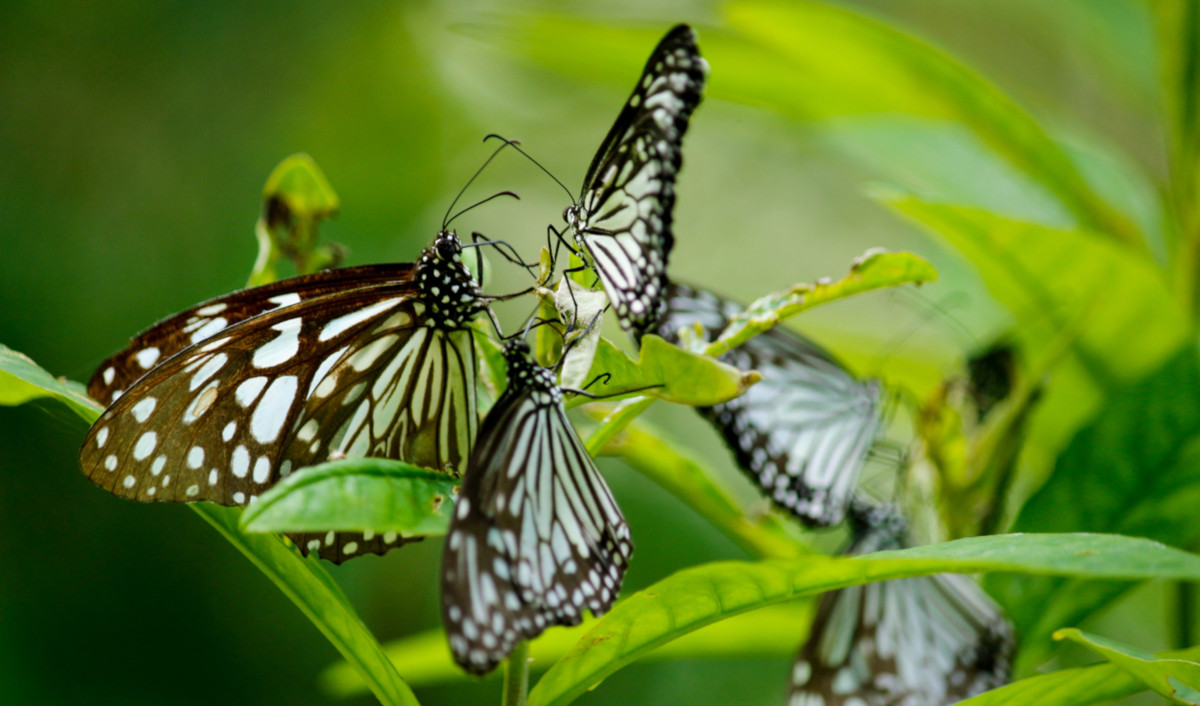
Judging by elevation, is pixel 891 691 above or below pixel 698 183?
below

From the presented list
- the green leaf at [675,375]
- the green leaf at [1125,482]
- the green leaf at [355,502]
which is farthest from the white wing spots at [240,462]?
the green leaf at [1125,482]

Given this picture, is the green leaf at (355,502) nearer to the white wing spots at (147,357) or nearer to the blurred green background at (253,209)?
the white wing spots at (147,357)

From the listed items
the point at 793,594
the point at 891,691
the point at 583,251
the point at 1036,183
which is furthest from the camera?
the point at 1036,183

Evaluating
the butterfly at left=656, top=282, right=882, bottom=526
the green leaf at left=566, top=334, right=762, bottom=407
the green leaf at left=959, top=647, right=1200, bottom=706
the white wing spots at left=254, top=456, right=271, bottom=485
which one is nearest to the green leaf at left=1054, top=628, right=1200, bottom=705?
the green leaf at left=959, top=647, right=1200, bottom=706

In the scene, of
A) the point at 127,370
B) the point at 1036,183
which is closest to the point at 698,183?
the point at 1036,183

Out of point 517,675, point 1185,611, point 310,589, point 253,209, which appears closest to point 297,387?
point 310,589

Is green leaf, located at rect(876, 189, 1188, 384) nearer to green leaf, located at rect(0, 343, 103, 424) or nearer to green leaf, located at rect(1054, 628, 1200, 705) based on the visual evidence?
green leaf, located at rect(1054, 628, 1200, 705)

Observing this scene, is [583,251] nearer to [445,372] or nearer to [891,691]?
[445,372]

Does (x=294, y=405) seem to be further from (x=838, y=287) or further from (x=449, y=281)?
(x=838, y=287)
